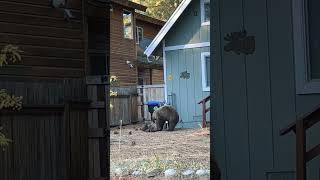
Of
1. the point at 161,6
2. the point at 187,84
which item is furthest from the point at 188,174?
the point at 161,6

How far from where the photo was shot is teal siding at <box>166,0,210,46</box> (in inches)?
715

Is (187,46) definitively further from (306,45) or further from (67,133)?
(306,45)

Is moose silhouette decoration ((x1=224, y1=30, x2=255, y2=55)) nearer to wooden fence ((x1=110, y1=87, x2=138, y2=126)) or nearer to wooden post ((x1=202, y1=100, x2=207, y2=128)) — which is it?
wooden post ((x1=202, y1=100, x2=207, y2=128))

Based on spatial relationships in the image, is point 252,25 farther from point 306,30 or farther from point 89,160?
point 89,160

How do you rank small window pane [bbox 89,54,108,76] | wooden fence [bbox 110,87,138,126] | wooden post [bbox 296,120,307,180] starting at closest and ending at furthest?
wooden post [bbox 296,120,307,180] < small window pane [bbox 89,54,108,76] < wooden fence [bbox 110,87,138,126]

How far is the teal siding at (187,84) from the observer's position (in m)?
18.2

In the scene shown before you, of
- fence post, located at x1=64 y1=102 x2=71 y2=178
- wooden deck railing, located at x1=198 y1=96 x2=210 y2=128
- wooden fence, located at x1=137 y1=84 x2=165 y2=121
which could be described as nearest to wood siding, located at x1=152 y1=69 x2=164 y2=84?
wooden fence, located at x1=137 y1=84 x2=165 y2=121

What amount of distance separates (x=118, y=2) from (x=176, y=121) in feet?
29.2

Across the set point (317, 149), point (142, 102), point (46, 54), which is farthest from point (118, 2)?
point (317, 149)

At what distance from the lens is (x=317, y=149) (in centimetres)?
349

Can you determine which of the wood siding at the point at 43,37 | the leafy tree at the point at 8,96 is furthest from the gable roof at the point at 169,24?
the leafy tree at the point at 8,96

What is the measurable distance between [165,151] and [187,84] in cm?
736

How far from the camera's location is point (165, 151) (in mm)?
11344

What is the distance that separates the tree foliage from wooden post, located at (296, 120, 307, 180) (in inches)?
1452
